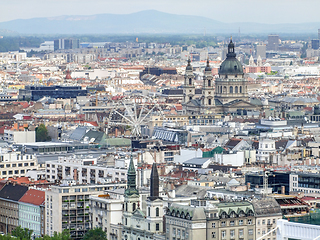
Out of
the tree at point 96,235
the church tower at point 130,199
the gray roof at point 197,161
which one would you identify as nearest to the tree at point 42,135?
the gray roof at point 197,161

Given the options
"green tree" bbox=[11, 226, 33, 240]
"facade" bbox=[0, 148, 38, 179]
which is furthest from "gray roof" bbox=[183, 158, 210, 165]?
"green tree" bbox=[11, 226, 33, 240]

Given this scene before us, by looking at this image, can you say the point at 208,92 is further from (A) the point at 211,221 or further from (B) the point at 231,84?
(A) the point at 211,221

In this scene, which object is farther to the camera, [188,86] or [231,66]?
[188,86]

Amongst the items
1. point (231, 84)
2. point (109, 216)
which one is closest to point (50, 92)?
point (231, 84)

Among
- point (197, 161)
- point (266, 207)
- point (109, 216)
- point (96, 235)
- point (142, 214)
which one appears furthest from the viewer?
point (197, 161)

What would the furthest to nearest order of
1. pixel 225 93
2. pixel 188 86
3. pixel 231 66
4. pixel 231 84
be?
pixel 188 86 → pixel 231 66 → pixel 225 93 → pixel 231 84

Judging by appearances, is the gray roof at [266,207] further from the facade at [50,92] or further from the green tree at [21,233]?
the facade at [50,92]
